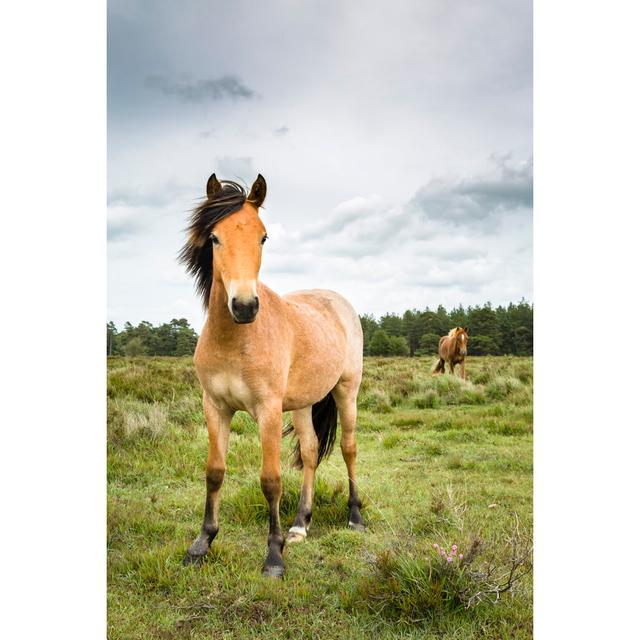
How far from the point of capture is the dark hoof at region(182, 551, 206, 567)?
3091 millimetres

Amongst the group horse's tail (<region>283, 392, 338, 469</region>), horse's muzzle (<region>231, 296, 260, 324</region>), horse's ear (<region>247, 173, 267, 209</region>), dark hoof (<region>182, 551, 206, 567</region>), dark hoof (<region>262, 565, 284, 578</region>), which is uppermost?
horse's ear (<region>247, 173, 267, 209</region>)

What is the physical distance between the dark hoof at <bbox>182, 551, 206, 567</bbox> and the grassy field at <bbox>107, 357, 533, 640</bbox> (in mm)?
49

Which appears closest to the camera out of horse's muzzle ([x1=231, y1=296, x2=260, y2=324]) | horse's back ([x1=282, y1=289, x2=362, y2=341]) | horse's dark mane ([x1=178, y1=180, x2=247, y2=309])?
horse's muzzle ([x1=231, y1=296, x2=260, y2=324])

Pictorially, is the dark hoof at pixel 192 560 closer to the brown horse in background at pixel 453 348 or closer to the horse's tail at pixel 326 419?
the horse's tail at pixel 326 419

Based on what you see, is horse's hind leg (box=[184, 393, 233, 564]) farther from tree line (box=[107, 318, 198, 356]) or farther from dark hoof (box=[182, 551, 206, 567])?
tree line (box=[107, 318, 198, 356])

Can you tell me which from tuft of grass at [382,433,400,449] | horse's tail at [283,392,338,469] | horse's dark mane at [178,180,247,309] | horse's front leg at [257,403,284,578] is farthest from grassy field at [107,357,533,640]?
horse's dark mane at [178,180,247,309]

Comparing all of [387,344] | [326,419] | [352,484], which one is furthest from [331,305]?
[352,484]

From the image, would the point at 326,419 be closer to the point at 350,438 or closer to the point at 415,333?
the point at 350,438

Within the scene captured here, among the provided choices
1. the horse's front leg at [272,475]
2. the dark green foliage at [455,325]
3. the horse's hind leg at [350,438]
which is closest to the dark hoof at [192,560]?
the horse's front leg at [272,475]

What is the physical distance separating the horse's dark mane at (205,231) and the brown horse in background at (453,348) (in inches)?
80.5
